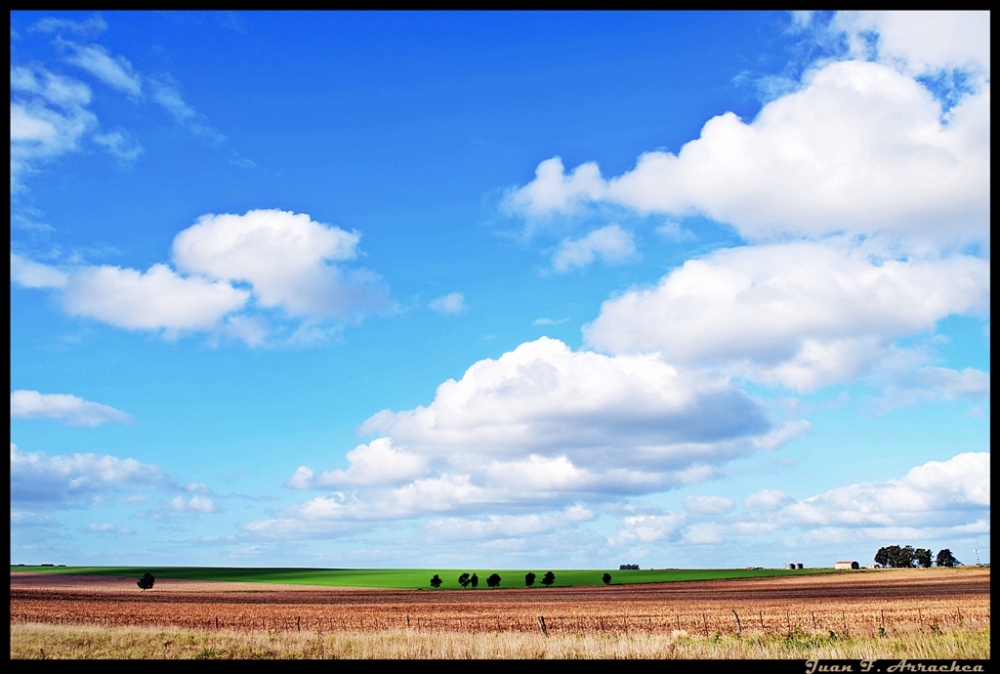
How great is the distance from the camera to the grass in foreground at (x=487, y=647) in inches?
679

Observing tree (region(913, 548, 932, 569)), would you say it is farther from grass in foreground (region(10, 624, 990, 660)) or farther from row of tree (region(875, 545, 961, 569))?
grass in foreground (region(10, 624, 990, 660))

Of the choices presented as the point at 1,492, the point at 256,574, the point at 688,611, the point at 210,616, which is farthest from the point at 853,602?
the point at 256,574

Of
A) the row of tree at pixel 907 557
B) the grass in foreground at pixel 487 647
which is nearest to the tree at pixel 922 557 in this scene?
the row of tree at pixel 907 557

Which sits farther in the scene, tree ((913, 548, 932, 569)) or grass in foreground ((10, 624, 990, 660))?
tree ((913, 548, 932, 569))

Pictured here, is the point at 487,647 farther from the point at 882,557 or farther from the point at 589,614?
the point at 882,557

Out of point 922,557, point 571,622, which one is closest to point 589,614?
point 571,622

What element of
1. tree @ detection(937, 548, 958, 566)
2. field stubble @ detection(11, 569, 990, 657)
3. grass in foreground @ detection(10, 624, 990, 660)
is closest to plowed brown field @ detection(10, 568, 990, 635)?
field stubble @ detection(11, 569, 990, 657)

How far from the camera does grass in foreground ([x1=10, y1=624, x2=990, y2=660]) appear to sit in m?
17.2

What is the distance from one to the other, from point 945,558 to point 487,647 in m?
148

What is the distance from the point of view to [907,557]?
146875 millimetres

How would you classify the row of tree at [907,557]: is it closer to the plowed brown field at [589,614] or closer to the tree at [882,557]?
the tree at [882,557]

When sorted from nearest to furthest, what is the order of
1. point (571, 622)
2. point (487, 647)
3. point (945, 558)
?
point (487, 647) → point (571, 622) → point (945, 558)

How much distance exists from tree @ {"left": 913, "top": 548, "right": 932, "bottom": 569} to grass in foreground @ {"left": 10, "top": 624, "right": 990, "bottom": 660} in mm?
141017

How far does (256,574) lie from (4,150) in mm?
158817
